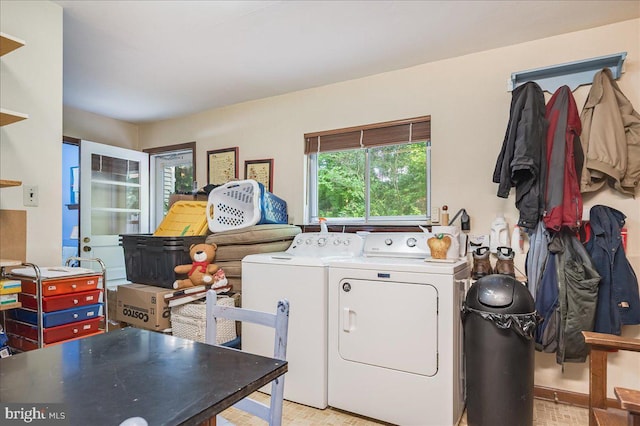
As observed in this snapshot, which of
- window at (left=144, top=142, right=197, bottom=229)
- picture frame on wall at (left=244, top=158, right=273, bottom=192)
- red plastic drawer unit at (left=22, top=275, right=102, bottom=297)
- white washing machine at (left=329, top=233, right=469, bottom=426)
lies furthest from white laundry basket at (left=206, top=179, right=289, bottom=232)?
window at (left=144, top=142, right=197, bottom=229)

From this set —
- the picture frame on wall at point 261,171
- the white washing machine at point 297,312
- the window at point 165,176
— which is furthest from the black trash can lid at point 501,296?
the window at point 165,176

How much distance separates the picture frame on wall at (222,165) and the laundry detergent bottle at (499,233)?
8.19 feet

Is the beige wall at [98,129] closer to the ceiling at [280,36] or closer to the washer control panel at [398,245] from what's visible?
the ceiling at [280,36]

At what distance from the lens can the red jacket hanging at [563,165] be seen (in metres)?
2.14

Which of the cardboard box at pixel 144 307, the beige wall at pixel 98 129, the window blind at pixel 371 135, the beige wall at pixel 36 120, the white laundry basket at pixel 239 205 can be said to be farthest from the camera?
the beige wall at pixel 98 129

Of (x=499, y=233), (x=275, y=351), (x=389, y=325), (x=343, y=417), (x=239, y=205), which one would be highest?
(x=239, y=205)

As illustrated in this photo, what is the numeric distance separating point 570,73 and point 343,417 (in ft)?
8.68

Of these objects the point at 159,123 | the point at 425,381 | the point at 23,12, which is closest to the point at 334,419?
the point at 425,381

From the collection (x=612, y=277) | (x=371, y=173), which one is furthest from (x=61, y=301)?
(x=612, y=277)

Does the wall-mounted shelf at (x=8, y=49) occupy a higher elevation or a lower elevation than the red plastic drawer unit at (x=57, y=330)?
higher

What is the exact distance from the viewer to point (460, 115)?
8.74 ft

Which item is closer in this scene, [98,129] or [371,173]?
[371,173]

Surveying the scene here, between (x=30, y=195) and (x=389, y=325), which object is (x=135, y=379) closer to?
(x=389, y=325)

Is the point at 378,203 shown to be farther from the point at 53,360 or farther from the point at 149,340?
the point at 53,360
